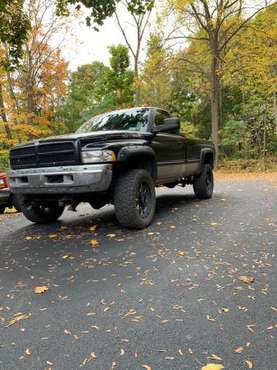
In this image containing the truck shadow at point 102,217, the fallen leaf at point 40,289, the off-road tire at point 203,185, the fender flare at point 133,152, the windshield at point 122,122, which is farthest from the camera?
the off-road tire at point 203,185

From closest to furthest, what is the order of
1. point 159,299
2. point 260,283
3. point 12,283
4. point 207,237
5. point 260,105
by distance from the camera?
point 159,299 → point 260,283 → point 12,283 → point 207,237 → point 260,105

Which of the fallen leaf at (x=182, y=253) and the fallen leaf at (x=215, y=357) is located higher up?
the fallen leaf at (x=215, y=357)

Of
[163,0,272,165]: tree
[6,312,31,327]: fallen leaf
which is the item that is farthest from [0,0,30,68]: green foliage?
[163,0,272,165]: tree

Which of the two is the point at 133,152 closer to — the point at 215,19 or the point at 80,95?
the point at 215,19

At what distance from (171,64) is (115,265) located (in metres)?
18.4

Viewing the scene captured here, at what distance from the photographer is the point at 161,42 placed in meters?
20.6

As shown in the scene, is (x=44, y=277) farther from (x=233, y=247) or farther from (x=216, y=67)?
(x=216, y=67)

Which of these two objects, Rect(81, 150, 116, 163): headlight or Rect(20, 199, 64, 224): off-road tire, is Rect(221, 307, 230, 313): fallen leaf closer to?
Rect(81, 150, 116, 163): headlight

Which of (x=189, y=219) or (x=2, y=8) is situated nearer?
(x=189, y=219)

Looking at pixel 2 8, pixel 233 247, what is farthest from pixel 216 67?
pixel 233 247

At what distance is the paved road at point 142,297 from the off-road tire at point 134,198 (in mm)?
201

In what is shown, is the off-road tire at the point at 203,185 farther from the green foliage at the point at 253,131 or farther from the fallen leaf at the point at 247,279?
the green foliage at the point at 253,131

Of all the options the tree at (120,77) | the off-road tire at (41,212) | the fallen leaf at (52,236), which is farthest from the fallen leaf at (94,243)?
the tree at (120,77)

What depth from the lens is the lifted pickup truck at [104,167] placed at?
196 inches
